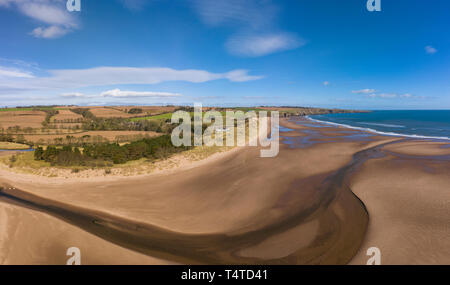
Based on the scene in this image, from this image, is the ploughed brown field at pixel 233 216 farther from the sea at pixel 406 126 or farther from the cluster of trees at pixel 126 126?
the sea at pixel 406 126

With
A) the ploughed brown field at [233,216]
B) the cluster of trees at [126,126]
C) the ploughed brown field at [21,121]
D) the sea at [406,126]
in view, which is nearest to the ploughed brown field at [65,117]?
the ploughed brown field at [21,121]

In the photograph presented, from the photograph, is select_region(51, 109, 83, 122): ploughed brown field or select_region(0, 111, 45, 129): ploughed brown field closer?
select_region(0, 111, 45, 129): ploughed brown field

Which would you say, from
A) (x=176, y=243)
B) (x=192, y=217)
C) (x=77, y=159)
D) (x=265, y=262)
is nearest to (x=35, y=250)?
(x=176, y=243)

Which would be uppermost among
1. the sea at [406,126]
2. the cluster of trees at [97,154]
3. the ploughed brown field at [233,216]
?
the sea at [406,126]

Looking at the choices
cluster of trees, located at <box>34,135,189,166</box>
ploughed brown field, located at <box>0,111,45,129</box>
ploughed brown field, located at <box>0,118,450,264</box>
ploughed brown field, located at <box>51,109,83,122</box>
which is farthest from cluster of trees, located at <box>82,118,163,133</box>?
ploughed brown field, located at <box>0,118,450,264</box>

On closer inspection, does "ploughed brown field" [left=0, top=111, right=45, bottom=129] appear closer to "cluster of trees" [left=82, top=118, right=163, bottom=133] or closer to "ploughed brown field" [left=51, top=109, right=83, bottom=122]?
"ploughed brown field" [left=51, top=109, right=83, bottom=122]

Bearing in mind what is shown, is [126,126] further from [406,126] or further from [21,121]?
[406,126]

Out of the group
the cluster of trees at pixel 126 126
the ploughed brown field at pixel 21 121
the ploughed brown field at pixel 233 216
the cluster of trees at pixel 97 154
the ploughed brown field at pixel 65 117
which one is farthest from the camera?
the ploughed brown field at pixel 65 117
